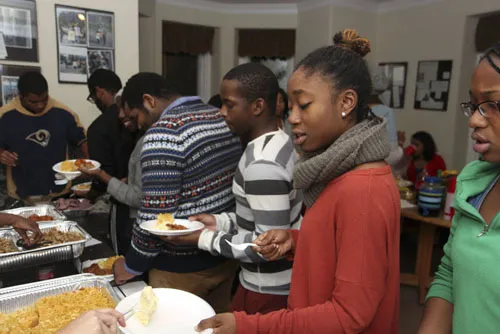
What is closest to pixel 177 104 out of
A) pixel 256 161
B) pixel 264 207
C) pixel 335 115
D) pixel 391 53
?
pixel 256 161

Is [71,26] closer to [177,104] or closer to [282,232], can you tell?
[177,104]

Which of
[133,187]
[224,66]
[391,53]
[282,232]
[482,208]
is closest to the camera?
[482,208]

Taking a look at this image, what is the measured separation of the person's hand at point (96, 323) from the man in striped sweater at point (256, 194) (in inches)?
17.2

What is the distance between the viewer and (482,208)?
860mm

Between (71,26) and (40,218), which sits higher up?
(71,26)

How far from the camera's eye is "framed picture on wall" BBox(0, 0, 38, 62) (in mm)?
2900

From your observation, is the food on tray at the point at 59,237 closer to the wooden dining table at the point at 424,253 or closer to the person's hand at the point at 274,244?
the person's hand at the point at 274,244

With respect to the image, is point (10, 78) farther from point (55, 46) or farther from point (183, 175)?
point (183, 175)

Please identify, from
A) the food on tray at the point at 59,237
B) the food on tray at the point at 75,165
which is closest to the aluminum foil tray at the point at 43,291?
the food on tray at the point at 59,237

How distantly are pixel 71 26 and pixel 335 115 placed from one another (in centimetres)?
296

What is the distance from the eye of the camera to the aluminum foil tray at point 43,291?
132cm

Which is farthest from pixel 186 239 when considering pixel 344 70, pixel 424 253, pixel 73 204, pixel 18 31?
pixel 18 31

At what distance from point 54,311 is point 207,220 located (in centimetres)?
60

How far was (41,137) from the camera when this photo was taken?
2.88 metres
